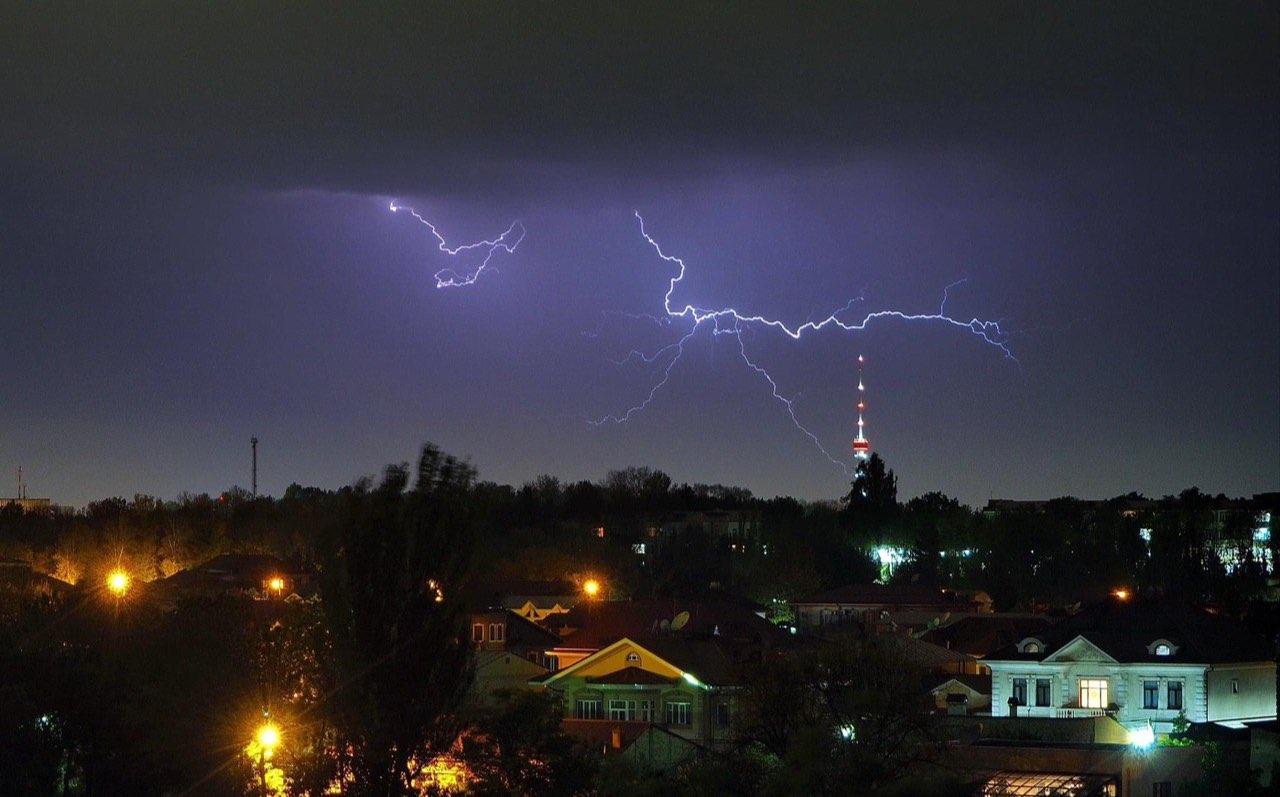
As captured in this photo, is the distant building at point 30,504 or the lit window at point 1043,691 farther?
the distant building at point 30,504

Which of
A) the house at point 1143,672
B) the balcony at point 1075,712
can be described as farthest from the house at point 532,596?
the balcony at point 1075,712

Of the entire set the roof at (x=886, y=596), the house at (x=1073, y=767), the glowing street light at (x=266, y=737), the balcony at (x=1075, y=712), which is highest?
the roof at (x=886, y=596)

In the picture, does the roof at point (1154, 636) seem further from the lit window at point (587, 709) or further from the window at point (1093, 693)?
the lit window at point (587, 709)

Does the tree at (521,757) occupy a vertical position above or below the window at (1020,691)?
above

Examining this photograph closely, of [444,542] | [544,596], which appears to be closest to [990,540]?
[544,596]

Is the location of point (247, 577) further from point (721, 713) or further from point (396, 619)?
point (396, 619)

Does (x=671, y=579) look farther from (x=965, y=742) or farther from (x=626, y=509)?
(x=965, y=742)
